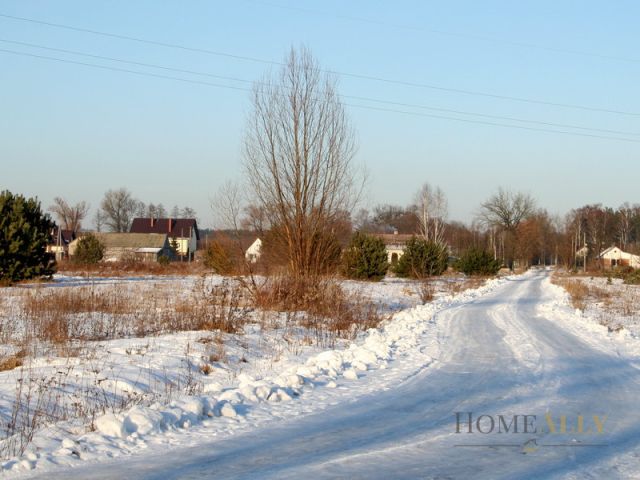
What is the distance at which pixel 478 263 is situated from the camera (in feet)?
207

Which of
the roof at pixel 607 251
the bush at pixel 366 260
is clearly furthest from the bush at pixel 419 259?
the roof at pixel 607 251

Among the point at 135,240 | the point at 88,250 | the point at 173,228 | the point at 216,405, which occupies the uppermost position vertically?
the point at 173,228

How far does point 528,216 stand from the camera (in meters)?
106

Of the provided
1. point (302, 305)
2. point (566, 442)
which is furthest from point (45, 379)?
point (302, 305)

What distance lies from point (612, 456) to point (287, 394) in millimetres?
3583

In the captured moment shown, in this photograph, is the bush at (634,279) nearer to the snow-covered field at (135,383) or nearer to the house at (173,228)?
the snow-covered field at (135,383)

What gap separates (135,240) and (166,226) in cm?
1440

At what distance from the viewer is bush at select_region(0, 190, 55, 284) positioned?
33688 mm

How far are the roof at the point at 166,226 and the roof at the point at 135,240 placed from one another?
11.6 metres

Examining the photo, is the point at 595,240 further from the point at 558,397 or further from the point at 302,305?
the point at 558,397

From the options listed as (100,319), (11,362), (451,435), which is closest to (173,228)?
(100,319)

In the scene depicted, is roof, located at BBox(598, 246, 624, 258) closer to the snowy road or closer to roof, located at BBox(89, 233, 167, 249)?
roof, located at BBox(89, 233, 167, 249)

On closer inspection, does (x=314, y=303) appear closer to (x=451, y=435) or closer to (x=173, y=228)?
(x=451, y=435)

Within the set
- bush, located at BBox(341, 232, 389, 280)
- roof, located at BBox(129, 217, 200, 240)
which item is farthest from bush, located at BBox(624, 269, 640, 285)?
roof, located at BBox(129, 217, 200, 240)
